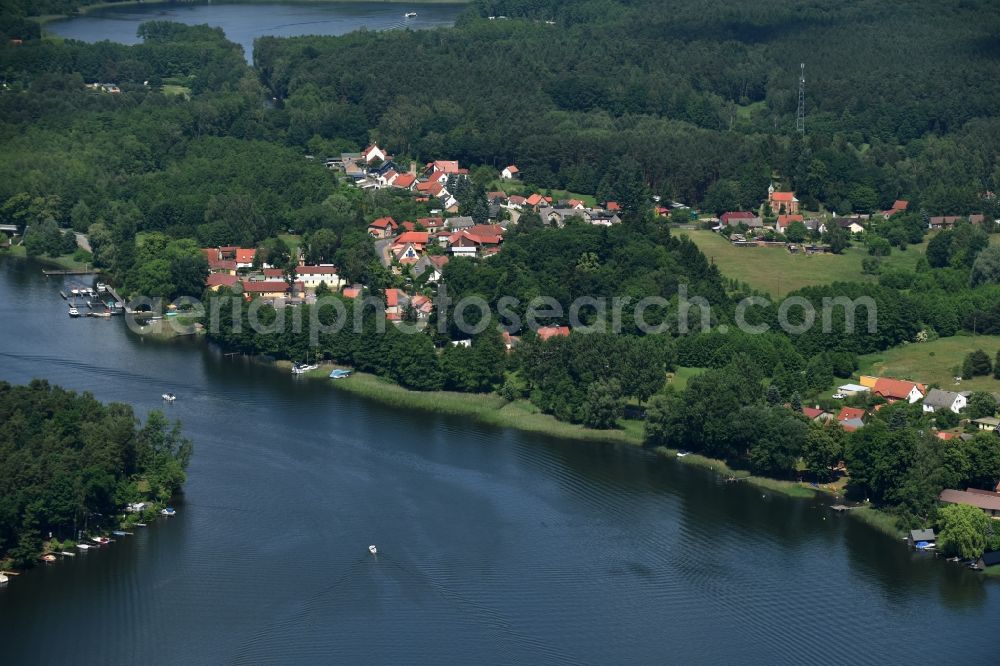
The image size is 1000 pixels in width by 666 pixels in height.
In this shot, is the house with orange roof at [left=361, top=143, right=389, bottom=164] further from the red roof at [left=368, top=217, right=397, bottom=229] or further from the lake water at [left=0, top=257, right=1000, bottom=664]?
the lake water at [left=0, top=257, right=1000, bottom=664]

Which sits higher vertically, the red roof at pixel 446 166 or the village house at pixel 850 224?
the red roof at pixel 446 166

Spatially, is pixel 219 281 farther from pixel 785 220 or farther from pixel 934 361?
pixel 934 361

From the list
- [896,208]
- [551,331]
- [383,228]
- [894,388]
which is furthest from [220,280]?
[896,208]

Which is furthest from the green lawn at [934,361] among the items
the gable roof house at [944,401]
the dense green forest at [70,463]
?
the dense green forest at [70,463]

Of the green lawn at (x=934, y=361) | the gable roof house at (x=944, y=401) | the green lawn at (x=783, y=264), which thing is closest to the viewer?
the gable roof house at (x=944, y=401)

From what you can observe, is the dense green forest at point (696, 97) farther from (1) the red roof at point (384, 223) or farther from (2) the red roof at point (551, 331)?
(2) the red roof at point (551, 331)

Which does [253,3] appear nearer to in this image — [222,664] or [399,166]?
[399,166]

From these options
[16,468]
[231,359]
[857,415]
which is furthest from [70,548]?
[857,415]

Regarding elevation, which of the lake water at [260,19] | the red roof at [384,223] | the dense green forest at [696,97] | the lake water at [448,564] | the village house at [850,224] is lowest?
the lake water at [448,564]
